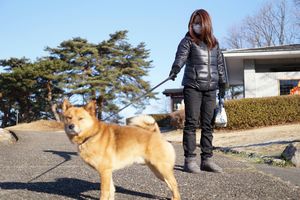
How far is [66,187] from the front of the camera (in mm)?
5027

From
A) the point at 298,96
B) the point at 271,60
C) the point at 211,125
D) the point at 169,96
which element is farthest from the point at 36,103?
the point at 211,125

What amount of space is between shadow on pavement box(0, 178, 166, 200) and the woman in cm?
155

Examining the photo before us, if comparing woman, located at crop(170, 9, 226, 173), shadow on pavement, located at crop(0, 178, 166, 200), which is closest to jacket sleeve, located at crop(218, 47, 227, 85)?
woman, located at crop(170, 9, 226, 173)

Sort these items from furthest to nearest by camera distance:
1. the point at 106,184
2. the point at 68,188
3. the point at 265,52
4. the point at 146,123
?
1. the point at 265,52
2. the point at 68,188
3. the point at 146,123
4. the point at 106,184

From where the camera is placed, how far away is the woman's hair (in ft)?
18.4

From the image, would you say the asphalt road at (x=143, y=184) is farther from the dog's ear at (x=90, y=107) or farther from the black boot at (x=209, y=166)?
the dog's ear at (x=90, y=107)

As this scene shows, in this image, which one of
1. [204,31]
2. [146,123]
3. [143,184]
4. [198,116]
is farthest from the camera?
[198,116]

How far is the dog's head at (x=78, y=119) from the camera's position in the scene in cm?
423

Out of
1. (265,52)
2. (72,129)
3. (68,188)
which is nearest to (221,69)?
(72,129)

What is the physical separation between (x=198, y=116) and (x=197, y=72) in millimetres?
664

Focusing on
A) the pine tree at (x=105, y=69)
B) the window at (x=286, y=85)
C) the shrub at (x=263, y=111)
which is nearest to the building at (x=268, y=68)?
the window at (x=286, y=85)

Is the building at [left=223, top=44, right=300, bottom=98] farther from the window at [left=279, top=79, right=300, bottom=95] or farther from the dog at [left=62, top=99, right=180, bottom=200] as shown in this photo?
the dog at [left=62, top=99, right=180, bottom=200]

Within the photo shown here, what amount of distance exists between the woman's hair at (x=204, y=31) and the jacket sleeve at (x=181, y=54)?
0.13m

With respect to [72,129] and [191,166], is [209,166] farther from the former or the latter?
[72,129]
